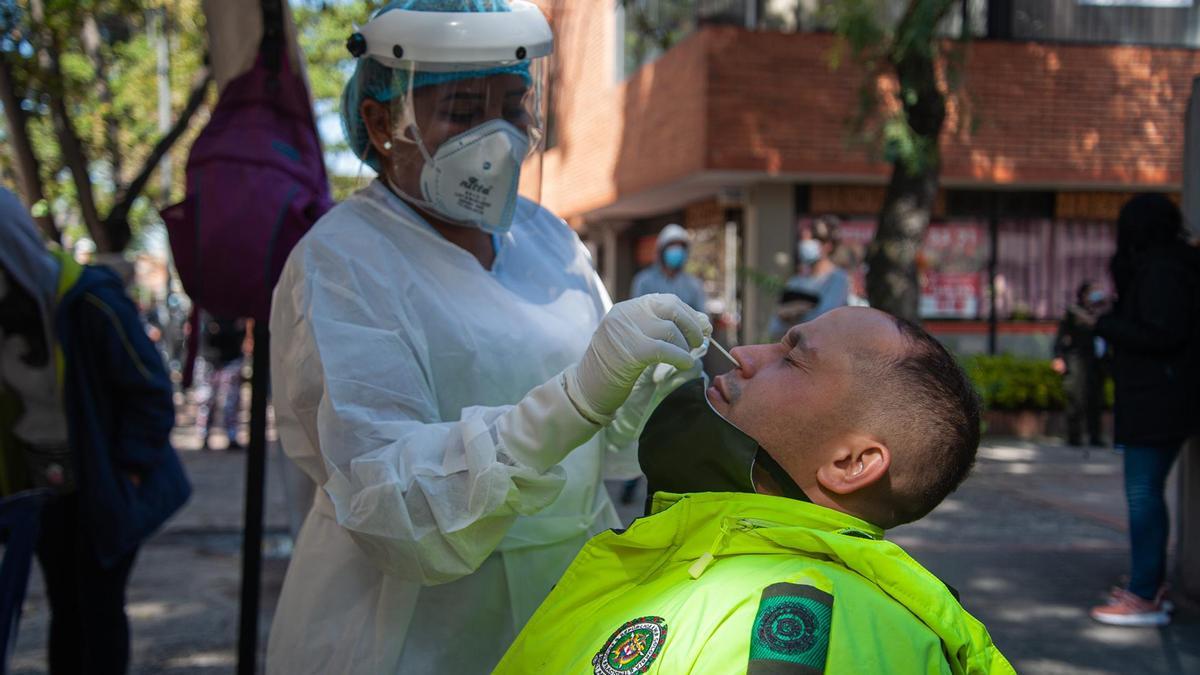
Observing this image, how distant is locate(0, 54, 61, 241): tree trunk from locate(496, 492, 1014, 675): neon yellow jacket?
22.0 feet

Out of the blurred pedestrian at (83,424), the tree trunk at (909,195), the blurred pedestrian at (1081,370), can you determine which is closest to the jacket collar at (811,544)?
the blurred pedestrian at (83,424)

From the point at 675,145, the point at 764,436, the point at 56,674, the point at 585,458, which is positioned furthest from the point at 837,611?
the point at 675,145

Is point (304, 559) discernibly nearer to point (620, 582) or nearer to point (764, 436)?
point (620, 582)

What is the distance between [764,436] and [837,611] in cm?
40

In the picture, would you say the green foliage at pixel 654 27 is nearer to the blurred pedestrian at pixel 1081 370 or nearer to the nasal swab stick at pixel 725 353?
the blurred pedestrian at pixel 1081 370

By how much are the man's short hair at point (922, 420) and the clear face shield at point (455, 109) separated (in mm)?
806

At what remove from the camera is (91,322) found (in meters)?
3.33

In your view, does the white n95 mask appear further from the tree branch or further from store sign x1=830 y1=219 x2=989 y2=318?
store sign x1=830 y1=219 x2=989 y2=318

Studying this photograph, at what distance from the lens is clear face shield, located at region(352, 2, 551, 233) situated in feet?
6.30

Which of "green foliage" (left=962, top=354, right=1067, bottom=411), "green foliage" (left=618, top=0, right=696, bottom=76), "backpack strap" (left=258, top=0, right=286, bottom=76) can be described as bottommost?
"green foliage" (left=962, top=354, right=1067, bottom=411)

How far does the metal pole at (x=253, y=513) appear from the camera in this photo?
10.0 feet

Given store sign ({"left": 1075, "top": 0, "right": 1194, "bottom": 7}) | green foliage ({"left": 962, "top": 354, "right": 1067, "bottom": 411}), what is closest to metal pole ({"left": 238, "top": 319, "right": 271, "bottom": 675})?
green foliage ({"left": 962, "top": 354, "right": 1067, "bottom": 411})

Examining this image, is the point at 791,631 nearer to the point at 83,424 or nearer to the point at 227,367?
the point at 83,424

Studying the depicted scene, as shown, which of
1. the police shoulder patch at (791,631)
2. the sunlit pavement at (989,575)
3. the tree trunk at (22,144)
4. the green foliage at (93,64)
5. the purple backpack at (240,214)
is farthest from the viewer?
the green foliage at (93,64)
